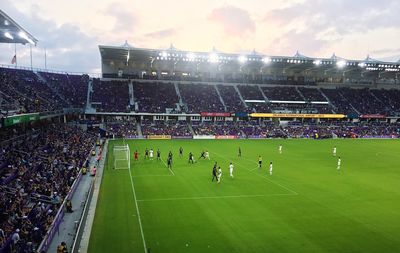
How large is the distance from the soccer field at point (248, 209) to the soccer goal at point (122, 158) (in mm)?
794

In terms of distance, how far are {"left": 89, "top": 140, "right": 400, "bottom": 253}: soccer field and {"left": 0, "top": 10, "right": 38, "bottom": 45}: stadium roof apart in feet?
45.0

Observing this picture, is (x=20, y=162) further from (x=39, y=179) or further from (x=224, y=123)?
(x=224, y=123)

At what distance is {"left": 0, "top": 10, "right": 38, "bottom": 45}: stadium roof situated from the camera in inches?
Answer: 944

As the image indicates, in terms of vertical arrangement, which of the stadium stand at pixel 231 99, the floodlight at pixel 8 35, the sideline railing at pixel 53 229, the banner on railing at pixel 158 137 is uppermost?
the floodlight at pixel 8 35

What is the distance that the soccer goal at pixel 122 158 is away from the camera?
1341 inches

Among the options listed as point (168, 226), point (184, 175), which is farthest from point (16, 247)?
point (184, 175)

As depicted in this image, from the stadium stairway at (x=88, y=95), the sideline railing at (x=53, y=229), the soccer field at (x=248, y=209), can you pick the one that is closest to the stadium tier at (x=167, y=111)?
the stadium stairway at (x=88, y=95)

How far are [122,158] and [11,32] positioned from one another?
16.3m

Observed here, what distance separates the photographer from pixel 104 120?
67.1 meters

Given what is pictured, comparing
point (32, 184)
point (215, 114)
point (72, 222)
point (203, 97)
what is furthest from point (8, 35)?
point (203, 97)

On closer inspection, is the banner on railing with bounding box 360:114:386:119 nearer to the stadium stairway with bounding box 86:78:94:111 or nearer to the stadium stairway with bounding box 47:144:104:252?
the stadium stairway with bounding box 86:78:94:111

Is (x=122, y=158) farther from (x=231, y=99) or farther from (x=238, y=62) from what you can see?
(x=238, y=62)

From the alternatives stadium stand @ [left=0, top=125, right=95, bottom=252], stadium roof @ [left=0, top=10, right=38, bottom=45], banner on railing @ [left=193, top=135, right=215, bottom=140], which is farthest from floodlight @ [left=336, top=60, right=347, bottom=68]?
stadium roof @ [left=0, top=10, right=38, bottom=45]

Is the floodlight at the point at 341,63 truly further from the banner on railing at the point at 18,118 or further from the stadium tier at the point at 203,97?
the banner on railing at the point at 18,118
